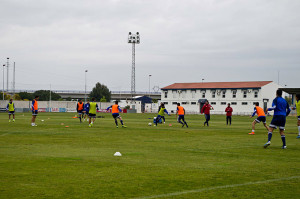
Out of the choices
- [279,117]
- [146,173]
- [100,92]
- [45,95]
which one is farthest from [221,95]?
[146,173]

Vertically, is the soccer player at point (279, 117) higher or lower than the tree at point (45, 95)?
lower

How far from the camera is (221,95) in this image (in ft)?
344

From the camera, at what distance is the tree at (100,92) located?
14738cm

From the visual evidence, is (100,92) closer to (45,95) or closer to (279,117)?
(45,95)

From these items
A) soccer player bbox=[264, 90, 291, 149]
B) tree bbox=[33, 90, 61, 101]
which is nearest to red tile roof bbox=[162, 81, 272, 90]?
tree bbox=[33, 90, 61, 101]

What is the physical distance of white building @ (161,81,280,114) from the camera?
322 feet

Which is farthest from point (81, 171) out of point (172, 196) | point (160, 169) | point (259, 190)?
point (259, 190)

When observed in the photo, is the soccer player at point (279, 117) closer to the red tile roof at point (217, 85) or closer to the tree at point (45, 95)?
the red tile roof at point (217, 85)

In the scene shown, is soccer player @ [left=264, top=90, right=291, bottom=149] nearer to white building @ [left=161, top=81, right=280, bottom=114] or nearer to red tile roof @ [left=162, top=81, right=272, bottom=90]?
white building @ [left=161, top=81, right=280, bottom=114]

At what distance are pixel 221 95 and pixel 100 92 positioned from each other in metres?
55.0

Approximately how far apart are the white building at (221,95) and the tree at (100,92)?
37.8 metres

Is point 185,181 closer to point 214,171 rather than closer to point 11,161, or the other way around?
point 214,171

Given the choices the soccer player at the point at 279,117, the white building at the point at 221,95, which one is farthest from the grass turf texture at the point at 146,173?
the white building at the point at 221,95

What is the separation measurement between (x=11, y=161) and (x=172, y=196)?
568 cm
